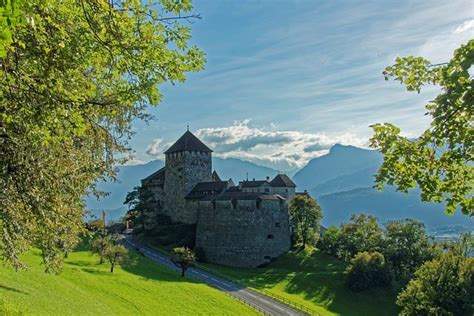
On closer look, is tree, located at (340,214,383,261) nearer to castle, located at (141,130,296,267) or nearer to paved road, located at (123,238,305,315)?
castle, located at (141,130,296,267)

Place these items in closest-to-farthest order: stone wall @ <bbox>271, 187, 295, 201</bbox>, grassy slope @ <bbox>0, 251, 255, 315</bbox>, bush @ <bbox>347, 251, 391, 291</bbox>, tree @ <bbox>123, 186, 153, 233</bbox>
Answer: grassy slope @ <bbox>0, 251, 255, 315</bbox>
bush @ <bbox>347, 251, 391, 291</bbox>
tree @ <bbox>123, 186, 153, 233</bbox>
stone wall @ <bbox>271, 187, 295, 201</bbox>

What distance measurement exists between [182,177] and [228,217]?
44.3ft

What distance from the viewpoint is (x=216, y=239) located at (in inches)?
2657

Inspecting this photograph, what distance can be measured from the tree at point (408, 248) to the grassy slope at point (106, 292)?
30121 millimetres

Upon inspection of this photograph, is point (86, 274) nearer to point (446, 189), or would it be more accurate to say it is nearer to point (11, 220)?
point (11, 220)

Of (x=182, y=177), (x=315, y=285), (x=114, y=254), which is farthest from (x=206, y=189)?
(x=114, y=254)

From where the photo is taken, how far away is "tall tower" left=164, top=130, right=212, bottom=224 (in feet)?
250

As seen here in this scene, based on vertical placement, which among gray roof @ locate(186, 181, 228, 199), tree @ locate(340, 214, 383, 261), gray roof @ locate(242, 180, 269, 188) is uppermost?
gray roof @ locate(242, 180, 269, 188)

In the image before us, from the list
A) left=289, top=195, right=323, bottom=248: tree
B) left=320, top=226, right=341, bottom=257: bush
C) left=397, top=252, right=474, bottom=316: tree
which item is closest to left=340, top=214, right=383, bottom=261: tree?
left=320, top=226, right=341, bottom=257: bush

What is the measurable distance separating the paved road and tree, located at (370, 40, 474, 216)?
38552 millimetres

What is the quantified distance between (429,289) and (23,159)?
4391 centimetres

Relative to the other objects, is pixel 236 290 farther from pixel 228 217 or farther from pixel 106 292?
pixel 106 292

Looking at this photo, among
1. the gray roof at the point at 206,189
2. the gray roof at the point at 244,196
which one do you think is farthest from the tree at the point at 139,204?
the gray roof at the point at 244,196

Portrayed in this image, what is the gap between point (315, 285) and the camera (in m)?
57.5
